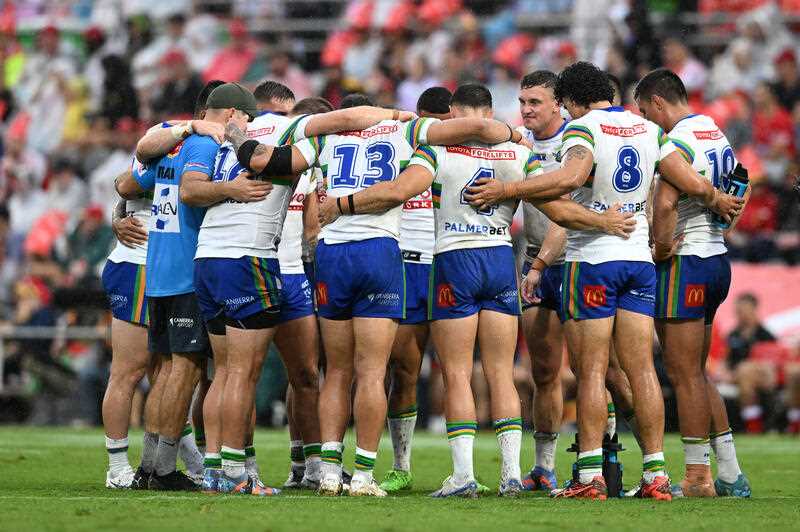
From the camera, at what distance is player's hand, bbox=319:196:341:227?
975 cm

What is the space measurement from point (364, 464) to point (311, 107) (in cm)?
333

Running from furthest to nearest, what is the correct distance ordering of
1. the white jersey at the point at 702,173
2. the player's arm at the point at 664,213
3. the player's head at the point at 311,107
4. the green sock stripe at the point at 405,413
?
the player's head at the point at 311,107
the green sock stripe at the point at 405,413
the white jersey at the point at 702,173
the player's arm at the point at 664,213

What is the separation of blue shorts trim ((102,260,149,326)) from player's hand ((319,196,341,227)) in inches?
69.1

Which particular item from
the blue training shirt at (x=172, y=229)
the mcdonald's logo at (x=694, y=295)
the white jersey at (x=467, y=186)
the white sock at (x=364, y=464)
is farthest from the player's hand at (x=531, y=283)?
the blue training shirt at (x=172, y=229)

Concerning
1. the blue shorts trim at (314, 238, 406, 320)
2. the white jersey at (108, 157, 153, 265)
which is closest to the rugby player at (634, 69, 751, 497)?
the blue shorts trim at (314, 238, 406, 320)

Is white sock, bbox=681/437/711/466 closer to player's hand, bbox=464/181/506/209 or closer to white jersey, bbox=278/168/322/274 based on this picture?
player's hand, bbox=464/181/506/209

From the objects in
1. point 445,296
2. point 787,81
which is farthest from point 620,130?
point 787,81

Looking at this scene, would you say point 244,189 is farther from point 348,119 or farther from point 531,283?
point 531,283

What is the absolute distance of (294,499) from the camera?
30.8 feet

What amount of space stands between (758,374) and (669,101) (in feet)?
27.2

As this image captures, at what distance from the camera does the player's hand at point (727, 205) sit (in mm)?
10252

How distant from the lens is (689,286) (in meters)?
10.3

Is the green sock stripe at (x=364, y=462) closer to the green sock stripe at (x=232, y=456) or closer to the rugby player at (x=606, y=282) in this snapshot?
the green sock stripe at (x=232, y=456)

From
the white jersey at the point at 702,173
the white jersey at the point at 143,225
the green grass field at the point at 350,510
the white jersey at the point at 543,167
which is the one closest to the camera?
the green grass field at the point at 350,510
